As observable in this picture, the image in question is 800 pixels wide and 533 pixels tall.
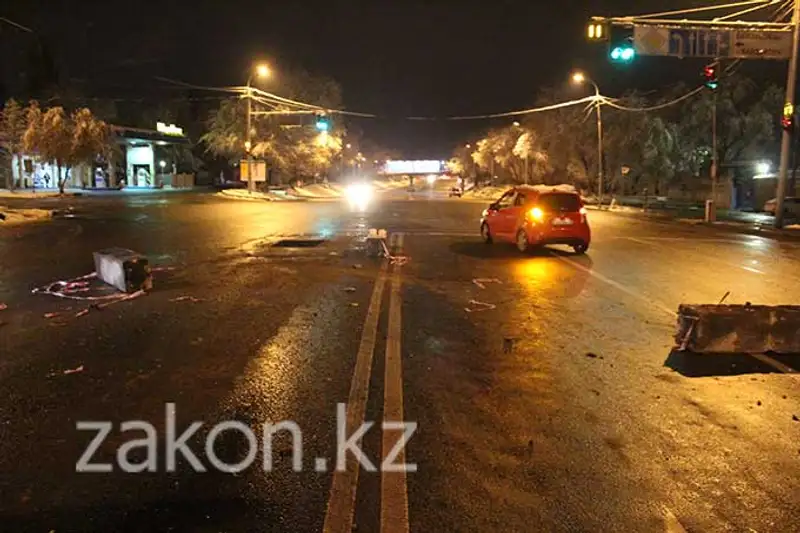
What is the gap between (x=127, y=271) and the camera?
11.4 meters

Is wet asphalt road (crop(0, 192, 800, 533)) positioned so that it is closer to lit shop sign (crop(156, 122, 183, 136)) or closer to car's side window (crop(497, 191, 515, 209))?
A: car's side window (crop(497, 191, 515, 209))

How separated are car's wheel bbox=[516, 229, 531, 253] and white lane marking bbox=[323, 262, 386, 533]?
8.65 meters

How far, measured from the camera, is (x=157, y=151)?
7881 cm

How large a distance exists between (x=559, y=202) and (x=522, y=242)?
1.28m

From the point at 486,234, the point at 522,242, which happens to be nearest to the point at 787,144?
the point at 486,234

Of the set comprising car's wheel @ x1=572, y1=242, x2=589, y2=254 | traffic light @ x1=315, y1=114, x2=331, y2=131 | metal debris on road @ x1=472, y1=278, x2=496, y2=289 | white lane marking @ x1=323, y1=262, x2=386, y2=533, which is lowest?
metal debris on road @ x1=472, y1=278, x2=496, y2=289

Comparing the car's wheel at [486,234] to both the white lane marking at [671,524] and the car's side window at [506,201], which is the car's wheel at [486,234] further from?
Result: the white lane marking at [671,524]

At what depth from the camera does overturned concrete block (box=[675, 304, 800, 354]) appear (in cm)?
737

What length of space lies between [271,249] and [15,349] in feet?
34.7

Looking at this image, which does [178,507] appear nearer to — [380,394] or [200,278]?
[380,394]

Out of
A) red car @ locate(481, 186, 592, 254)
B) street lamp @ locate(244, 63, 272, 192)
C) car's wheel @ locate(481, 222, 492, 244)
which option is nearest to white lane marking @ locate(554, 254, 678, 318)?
red car @ locate(481, 186, 592, 254)

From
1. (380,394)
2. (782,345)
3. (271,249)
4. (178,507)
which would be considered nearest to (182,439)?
(178,507)

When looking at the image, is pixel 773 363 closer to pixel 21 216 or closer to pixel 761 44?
pixel 761 44

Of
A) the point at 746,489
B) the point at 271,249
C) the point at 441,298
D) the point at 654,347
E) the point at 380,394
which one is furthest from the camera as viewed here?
the point at 271,249
